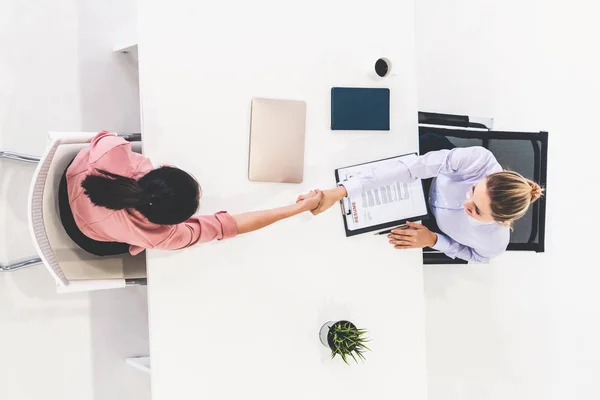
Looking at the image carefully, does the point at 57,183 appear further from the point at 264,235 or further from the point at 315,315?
the point at 315,315

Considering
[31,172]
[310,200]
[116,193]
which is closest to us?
[116,193]

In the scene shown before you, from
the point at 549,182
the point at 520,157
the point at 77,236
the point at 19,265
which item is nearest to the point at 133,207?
the point at 77,236

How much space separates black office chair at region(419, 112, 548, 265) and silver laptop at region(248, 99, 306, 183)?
1.68 ft

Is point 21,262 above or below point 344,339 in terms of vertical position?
above

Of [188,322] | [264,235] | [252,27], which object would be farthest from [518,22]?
[188,322]

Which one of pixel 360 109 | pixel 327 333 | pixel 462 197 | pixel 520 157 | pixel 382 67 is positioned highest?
pixel 382 67

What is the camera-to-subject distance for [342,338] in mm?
1592

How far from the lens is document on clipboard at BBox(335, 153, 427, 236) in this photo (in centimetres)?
170

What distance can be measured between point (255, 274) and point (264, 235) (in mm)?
→ 120

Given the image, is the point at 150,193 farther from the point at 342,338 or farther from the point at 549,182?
the point at 549,182

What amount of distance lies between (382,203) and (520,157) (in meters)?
0.59

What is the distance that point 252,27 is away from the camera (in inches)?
64.1

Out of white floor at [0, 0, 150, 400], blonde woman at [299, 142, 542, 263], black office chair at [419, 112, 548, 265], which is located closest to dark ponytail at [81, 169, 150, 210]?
blonde woman at [299, 142, 542, 263]

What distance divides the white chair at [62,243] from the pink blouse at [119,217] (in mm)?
64
